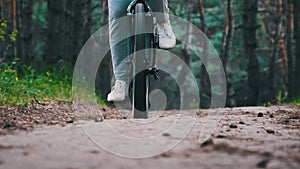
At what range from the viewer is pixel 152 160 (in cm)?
248

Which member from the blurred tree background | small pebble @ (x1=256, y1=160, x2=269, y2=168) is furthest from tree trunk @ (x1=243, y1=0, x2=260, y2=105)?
small pebble @ (x1=256, y1=160, x2=269, y2=168)

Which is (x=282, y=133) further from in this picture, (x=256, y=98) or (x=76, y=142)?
(x=256, y=98)

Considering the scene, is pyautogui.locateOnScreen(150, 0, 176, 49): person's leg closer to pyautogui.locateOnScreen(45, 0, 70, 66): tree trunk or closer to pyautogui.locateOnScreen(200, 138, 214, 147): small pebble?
pyautogui.locateOnScreen(200, 138, 214, 147): small pebble

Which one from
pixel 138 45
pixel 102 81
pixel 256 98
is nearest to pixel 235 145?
pixel 138 45

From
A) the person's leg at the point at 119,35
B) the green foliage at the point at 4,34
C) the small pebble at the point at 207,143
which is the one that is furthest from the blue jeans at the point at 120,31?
the green foliage at the point at 4,34

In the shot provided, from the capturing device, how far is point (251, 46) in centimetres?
1297

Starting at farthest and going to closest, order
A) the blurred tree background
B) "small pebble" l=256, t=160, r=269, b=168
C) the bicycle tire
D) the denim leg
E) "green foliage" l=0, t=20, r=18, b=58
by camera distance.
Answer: the blurred tree background → "green foliage" l=0, t=20, r=18, b=58 → the denim leg → the bicycle tire → "small pebble" l=256, t=160, r=269, b=168

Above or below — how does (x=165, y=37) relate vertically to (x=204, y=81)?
above

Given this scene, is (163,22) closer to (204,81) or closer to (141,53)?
(141,53)

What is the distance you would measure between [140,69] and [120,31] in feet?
1.39

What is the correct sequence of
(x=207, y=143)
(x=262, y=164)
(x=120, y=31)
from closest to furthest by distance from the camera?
(x=262, y=164), (x=207, y=143), (x=120, y=31)

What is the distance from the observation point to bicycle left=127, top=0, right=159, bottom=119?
4574 millimetres

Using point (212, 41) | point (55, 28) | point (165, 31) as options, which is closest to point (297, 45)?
point (55, 28)

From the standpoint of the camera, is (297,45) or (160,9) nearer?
(160,9)
